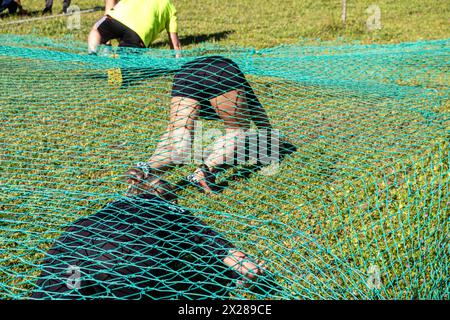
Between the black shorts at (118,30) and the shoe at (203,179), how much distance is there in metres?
2.91

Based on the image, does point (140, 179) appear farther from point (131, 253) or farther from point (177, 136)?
point (131, 253)

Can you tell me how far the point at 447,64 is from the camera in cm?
386

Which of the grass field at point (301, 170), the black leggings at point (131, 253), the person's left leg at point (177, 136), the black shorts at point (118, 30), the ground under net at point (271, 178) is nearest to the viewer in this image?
the black leggings at point (131, 253)

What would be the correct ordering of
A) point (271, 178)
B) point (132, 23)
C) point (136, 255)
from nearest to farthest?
point (136, 255) < point (271, 178) < point (132, 23)

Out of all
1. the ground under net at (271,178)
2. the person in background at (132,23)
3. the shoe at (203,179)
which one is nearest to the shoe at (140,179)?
the ground under net at (271,178)

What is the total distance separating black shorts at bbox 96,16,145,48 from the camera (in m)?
5.98

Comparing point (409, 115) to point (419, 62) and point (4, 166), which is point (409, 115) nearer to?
point (419, 62)

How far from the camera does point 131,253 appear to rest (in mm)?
2234

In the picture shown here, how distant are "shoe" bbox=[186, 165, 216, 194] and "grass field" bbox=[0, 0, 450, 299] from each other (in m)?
0.07

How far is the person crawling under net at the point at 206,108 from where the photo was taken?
3438 mm

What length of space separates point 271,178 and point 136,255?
5.08 ft

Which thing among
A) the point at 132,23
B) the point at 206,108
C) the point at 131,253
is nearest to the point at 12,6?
the point at 132,23

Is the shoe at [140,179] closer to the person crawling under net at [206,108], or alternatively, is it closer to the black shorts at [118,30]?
the person crawling under net at [206,108]
